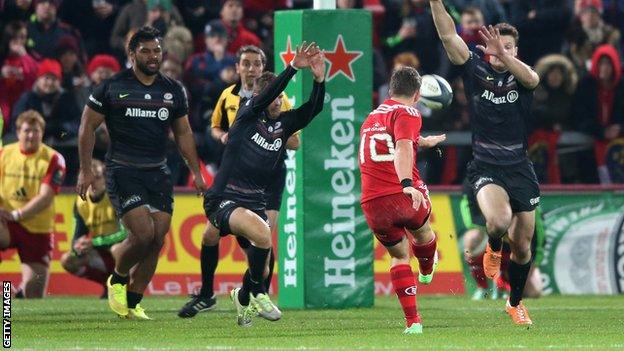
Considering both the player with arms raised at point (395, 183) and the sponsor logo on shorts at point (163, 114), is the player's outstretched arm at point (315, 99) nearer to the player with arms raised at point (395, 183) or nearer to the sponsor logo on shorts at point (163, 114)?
the player with arms raised at point (395, 183)

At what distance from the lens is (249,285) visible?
532 inches

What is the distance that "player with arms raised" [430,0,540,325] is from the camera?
13797mm

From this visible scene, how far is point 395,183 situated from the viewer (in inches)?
497

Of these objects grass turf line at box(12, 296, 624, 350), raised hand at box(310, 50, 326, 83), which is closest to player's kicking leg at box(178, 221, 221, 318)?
grass turf line at box(12, 296, 624, 350)

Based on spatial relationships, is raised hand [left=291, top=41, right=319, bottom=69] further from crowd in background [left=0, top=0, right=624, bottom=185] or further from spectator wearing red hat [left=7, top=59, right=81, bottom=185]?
spectator wearing red hat [left=7, top=59, right=81, bottom=185]

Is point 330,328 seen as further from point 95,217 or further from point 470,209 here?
point 95,217

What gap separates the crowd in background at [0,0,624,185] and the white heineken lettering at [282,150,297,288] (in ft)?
11.6

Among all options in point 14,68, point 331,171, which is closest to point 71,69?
point 14,68

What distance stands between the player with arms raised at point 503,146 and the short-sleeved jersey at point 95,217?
5.48 metres

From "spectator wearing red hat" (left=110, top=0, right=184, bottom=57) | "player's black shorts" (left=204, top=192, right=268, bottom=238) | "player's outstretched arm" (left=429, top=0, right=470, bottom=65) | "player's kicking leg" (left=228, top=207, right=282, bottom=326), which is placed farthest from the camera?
"spectator wearing red hat" (left=110, top=0, right=184, bottom=57)

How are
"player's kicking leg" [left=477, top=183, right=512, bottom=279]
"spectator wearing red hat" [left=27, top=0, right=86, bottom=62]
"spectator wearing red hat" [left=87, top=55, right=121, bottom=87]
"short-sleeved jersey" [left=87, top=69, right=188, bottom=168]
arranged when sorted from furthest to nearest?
"spectator wearing red hat" [left=27, top=0, right=86, bottom=62]
"spectator wearing red hat" [left=87, top=55, right=121, bottom=87]
"short-sleeved jersey" [left=87, top=69, right=188, bottom=168]
"player's kicking leg" [left=477, top=183, right=512, bottom=279]

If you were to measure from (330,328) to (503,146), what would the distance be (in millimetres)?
2269

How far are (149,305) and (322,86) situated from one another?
13.1 ft

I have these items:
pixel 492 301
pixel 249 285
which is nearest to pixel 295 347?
pixel 249 285
